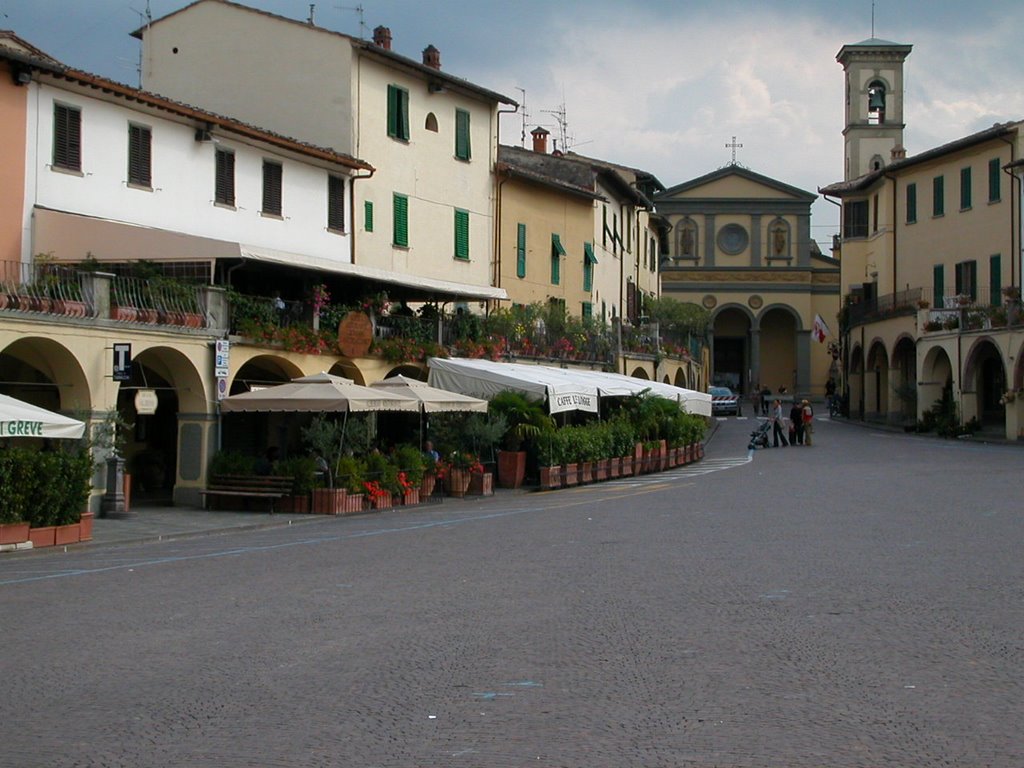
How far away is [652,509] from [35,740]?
16.2m

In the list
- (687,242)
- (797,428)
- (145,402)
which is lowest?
(797,428)

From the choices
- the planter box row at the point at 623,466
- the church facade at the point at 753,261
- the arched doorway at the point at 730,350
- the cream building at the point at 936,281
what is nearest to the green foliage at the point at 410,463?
the planter box row at the point at 623,466

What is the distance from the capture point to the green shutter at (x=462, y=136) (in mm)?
39781

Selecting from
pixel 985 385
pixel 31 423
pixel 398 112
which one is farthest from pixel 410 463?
pixel 985 385

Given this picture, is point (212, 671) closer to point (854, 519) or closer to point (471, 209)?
point (854, 519)

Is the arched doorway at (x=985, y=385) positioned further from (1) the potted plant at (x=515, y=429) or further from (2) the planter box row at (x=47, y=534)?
(2) the planter box row at (x=47, y=534)

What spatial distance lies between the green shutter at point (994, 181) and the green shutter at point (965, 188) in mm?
1646

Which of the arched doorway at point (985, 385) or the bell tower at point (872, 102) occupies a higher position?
the bell tower at point (872, 102)

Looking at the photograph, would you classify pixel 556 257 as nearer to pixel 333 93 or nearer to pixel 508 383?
pixel 333 93

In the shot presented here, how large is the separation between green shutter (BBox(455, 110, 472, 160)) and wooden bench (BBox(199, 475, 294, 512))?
17063 millimetres

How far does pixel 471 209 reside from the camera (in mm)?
40719

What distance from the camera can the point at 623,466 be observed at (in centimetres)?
3544

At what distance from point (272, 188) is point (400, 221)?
20.7ft

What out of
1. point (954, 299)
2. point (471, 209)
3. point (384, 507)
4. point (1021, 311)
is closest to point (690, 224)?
point (954, 299)
